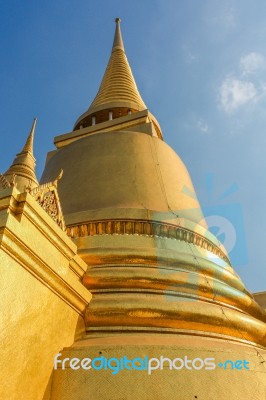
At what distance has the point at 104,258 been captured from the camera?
4316 millimetres

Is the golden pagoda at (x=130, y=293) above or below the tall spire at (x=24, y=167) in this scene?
below

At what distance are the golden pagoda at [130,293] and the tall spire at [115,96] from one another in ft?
10.1

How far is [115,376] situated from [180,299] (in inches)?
46.1

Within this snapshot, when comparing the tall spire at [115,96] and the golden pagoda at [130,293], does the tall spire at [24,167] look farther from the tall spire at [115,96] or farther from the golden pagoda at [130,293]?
the golden pagoda at [130,293]

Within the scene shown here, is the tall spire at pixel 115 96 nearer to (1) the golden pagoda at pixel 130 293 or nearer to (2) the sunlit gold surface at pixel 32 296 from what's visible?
(1) the golden pagoda at pixel 130 293

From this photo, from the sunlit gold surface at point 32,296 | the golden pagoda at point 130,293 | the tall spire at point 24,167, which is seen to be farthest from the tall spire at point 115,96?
the sunlit gold surface at point 32,296

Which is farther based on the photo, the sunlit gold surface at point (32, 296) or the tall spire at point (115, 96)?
the tall spire at point (115, 96)

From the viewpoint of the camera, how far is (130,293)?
13.1ft

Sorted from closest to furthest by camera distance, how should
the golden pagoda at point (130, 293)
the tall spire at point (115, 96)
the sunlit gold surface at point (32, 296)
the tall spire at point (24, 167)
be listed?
the sunlit gold surface at point (32, 296) → the golden pagoda at point (130, 293) → the tall spire at point (115, 96) → the tall spire at point (24, 167)

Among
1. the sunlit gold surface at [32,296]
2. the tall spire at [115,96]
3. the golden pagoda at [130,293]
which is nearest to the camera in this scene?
the sunlit gold surface at [32,296]

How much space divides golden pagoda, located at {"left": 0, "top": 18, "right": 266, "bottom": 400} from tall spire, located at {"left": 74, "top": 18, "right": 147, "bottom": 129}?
10.1 feet

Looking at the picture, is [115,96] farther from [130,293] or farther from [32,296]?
[32,296]

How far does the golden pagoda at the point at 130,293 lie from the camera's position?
10.1 ft

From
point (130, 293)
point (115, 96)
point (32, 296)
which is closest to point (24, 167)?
point (115, 96)
